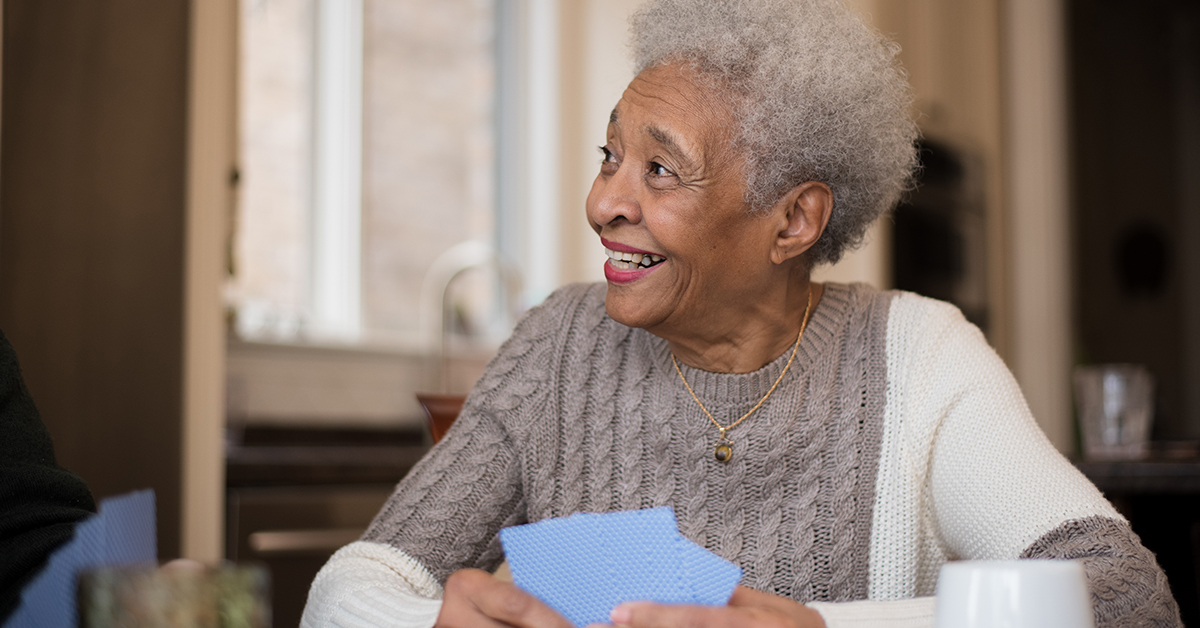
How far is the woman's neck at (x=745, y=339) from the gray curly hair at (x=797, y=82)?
14 centimetres

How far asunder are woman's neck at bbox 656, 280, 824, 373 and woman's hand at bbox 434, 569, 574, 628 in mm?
506

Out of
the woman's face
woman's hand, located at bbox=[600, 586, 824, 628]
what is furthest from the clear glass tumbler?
woman's hand, located at bbox=[600, 586, 824, 628]

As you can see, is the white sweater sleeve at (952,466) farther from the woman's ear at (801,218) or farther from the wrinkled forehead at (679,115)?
the wrinkled forehead at (679,115)

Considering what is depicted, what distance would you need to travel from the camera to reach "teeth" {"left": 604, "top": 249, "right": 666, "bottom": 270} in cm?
130

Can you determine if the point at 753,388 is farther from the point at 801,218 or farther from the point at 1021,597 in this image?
the point at 1021,597

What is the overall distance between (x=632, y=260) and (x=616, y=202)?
75 mm

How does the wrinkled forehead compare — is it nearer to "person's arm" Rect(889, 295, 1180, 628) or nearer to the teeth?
the teeth

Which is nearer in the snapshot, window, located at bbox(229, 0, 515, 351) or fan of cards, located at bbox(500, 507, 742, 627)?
fan of cards, located at bbox(500, 507, 742, 627)

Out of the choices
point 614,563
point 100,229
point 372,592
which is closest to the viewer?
point 614,563

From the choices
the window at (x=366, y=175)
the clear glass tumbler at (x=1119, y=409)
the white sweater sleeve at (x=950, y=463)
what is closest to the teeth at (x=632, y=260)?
the white sweater sleeve at (x=950, y=463)

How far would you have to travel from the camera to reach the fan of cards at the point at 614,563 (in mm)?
790

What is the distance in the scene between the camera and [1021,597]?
23.2 inches

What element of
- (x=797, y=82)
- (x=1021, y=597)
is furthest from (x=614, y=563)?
(x=797, y=82)

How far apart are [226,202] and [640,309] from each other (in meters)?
0.92
